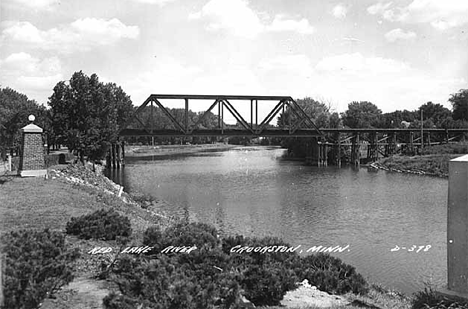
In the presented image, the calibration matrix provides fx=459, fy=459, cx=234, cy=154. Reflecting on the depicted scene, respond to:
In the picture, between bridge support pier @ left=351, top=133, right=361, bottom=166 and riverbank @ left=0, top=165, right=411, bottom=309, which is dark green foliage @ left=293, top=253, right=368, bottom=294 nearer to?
riverbank @ left=0, top=165, right=411, bottom=309

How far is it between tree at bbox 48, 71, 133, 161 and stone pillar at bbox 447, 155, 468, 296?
116 ft

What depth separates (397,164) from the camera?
52.2 m

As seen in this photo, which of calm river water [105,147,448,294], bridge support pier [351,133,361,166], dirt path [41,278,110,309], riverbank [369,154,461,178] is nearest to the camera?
dirt path [41,278,110,309]

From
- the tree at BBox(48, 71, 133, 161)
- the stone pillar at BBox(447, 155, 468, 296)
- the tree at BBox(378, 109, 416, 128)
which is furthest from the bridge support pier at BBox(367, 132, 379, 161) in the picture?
the stone pillar at BBox(447, 155, 468, 296)

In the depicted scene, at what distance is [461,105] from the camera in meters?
75.4

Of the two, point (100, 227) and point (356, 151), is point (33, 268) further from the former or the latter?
point (356, 151)

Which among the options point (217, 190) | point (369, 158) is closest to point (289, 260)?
point (217, 190)

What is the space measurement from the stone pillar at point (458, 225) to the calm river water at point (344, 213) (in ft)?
18.3

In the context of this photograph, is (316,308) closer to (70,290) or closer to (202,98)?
(70,290)

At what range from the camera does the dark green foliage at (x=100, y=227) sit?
10297 millimetres

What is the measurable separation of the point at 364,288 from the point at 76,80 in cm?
3621

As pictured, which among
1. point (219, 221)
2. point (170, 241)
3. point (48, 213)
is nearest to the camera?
point (170, 241)

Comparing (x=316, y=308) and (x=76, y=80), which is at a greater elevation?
(x=76, y=80)

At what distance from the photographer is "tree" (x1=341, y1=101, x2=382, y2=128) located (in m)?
89.8
